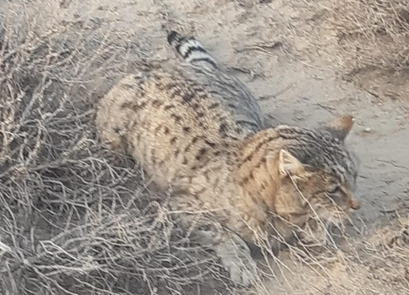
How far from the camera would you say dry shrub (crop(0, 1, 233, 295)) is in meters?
3.82

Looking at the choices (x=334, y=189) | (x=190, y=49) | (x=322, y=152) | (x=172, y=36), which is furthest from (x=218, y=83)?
(x=334, y=189)

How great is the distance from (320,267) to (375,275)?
0.30 metres

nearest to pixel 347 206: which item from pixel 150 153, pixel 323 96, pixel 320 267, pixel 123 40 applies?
pixel 320 267

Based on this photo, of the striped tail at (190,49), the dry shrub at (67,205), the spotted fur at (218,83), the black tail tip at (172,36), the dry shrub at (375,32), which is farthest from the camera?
the dry shrub at (375,32)

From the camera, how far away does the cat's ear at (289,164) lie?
3.94m

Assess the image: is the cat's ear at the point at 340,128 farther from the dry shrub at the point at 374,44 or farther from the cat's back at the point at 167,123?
the dry shrub at the point at 374,44

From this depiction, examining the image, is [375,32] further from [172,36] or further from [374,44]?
[172,36]

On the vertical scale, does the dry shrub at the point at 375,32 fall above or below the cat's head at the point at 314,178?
above

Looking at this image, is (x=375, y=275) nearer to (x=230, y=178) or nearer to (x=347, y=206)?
(x=347, y=206)

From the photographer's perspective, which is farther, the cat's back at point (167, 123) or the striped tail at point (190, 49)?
the striped tail at point (190, 49)

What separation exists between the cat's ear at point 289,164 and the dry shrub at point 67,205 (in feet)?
1.78

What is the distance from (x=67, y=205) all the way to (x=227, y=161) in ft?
2.51

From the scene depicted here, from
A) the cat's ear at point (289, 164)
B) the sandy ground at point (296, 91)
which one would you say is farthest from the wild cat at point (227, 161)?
the sandy ground at point (296, 91)

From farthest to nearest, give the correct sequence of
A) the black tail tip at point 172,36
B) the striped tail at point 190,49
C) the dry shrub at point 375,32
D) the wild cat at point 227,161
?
the dry shrub at point 375,32, the black tail tip at point 172,36, the striped tail at point 190,49, the wild cat at point 227,161
